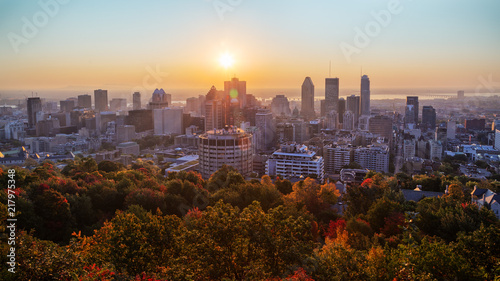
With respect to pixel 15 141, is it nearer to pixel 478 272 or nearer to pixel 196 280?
pixel 196 280

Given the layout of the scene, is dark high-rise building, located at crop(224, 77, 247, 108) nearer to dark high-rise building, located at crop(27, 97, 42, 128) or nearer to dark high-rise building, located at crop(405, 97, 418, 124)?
dark high-rise building, located at crop(405, 97, 418, 124)

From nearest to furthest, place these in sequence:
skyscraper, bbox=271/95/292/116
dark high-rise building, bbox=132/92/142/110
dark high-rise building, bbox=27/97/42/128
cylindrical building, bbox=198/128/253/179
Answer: cylindrical building, bbox=198/128/253/179 → dark high-rise building, bbox=27/97/42/128 → dark high-rise building, bbox=132/92/142/110 → skyscraper, bbox=271/95/292/116

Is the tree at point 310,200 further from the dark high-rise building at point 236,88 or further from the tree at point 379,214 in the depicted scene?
the dark high-rise building at point 236,88

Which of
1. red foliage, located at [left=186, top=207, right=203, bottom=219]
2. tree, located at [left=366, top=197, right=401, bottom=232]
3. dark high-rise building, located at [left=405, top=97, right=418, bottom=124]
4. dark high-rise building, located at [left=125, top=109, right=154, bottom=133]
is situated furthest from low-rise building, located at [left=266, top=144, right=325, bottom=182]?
dark high-rise building, located at [left=125, top=109, right=154, bottom=133]

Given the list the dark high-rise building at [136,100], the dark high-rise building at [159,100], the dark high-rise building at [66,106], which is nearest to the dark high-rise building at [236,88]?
the dark high-rise building at [159,100]

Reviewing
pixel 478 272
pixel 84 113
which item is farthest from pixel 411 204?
pixel 84 113

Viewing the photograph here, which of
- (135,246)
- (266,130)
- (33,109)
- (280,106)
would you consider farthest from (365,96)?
(135,246)
